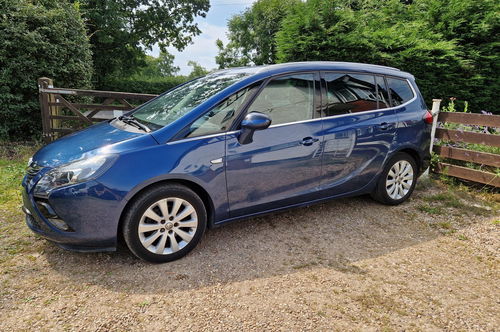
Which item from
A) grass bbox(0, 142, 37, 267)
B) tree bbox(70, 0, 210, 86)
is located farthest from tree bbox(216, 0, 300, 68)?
grass bbox(0, 142, 37, 267)

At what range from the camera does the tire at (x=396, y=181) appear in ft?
13.7

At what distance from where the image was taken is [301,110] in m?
3.47

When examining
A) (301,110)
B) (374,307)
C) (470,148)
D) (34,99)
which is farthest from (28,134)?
(470,148)

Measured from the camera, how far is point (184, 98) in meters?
3.54

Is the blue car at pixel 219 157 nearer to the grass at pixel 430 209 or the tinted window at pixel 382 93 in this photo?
the tinted window at pixel 382 93

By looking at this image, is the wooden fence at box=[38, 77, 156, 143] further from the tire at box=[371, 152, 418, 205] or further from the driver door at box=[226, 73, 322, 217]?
the tire at box=[371, 152, 418, 205]

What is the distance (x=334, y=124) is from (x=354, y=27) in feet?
18.6

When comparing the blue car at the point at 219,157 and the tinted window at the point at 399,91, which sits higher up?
the tinted window at the point at 399,91

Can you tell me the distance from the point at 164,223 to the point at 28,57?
19.9 feet

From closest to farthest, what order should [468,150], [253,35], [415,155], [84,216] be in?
1. [84,216]
2. [415,155]
3. [468,150]
4. [253,35]

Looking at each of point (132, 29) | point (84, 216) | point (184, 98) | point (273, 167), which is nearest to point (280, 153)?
point (273, 167)

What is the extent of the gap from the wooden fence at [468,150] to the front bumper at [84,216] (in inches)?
189

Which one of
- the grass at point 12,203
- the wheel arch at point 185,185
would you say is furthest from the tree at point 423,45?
the grass at point 12,203

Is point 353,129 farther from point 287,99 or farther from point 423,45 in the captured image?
point 423,45
